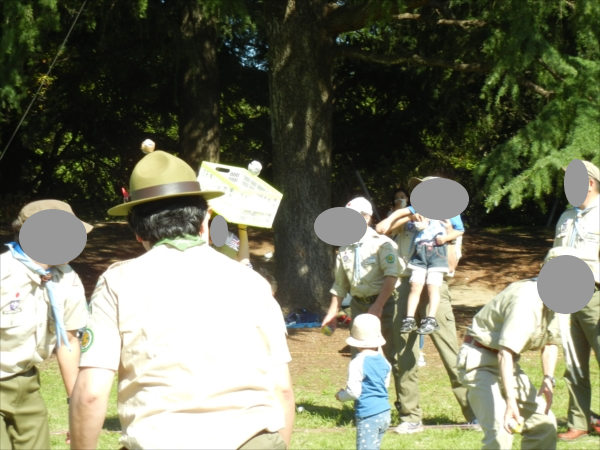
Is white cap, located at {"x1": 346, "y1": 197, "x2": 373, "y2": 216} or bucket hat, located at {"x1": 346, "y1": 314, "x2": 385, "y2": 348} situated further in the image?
white cap, located at {"x1": 346, "y1": 197, "x2": 373, "y2": 216}

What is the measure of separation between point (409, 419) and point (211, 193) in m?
4.77

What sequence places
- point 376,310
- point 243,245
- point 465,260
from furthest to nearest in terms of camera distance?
point 465,260 < point 376,310 < point 243,245

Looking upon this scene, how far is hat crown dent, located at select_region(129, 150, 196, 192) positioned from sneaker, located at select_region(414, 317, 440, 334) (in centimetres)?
446

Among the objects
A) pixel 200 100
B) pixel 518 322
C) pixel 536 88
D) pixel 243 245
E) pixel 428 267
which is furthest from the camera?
pixel 200 100

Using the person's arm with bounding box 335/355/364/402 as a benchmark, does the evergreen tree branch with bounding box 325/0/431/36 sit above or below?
above

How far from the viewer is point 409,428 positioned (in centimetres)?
697

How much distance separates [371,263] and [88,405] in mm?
4711

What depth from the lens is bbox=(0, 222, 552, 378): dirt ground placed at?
11586mm

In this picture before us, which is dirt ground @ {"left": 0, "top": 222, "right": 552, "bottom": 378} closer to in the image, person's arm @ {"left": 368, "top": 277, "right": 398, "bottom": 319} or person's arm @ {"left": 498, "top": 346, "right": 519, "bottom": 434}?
person's arm @ {"left": 368, "top": 277, "right": 398, "bottom": 319}

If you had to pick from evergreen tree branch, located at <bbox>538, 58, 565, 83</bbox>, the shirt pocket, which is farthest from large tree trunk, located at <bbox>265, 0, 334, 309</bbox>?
the shirt pocket

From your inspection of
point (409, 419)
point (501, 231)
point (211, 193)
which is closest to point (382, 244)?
point (409, 419)

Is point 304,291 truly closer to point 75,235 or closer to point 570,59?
point 570,59

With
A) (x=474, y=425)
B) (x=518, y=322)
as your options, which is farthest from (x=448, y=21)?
(x=518, y=322)

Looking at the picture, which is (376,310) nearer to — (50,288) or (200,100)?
(50,288)
